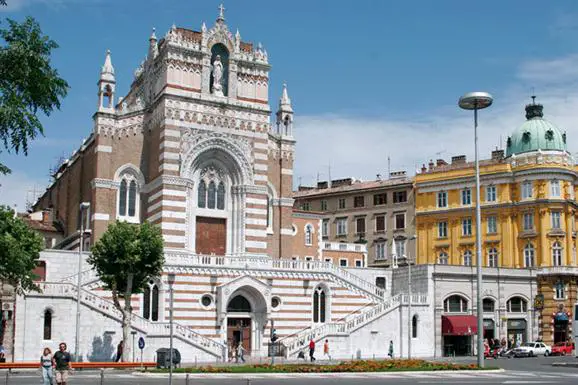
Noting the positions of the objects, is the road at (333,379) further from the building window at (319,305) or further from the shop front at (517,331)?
the shop front at (517,331)

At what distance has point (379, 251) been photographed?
88.9m

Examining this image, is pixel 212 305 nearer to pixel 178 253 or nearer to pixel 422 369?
pixel 178 253

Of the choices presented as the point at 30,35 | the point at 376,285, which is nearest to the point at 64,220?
the point at 376,285

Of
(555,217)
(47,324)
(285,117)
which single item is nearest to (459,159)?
(555,217)

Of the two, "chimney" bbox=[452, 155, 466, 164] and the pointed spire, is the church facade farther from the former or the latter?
"chimney" bbox=[452, 155, 466, 164]

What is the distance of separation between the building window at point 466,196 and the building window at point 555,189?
8188 mm

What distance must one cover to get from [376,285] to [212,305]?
16269 mm

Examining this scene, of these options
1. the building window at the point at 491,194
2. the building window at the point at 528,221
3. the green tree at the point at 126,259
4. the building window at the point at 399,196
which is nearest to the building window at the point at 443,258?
the building window at the point at 491,194

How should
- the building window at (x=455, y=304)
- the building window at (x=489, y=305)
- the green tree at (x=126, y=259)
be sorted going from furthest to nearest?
the building window at (x=489, y=305)
the building window at (x=455, y=304)
the green tree at (x=126, y=259)

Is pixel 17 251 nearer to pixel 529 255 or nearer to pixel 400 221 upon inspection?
pixel 529 255

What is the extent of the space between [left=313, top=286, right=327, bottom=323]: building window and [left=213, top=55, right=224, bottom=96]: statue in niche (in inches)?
660

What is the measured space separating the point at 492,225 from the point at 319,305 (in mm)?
25321

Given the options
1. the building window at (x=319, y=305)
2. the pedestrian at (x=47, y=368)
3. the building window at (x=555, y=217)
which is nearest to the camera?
the pedestrian at (x=47, y=368)

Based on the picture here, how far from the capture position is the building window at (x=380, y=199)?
90.4 metres
